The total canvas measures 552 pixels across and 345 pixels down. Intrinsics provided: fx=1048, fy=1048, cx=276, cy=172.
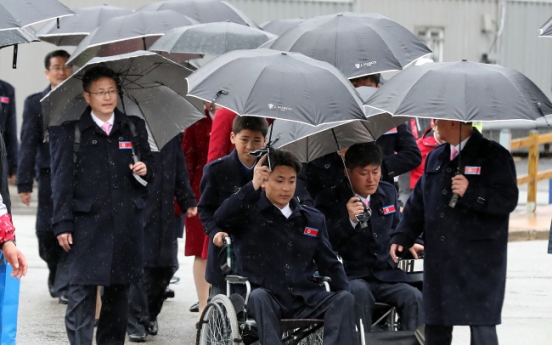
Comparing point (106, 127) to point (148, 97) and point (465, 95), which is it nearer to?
point (148, 97)

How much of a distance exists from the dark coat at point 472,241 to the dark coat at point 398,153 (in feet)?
5.01

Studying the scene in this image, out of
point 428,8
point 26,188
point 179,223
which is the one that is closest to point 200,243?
point 179,223

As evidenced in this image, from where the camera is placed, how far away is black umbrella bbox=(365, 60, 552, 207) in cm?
569

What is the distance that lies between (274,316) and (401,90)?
1.48 m

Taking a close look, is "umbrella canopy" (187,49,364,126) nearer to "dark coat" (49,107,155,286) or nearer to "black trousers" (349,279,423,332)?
"dark coat" (49,107,155,286)

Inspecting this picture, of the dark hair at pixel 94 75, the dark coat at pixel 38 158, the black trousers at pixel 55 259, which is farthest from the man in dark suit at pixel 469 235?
the dark coat at pixel 38 158

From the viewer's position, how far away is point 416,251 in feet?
22.6

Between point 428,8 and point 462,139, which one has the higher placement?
point 428,8

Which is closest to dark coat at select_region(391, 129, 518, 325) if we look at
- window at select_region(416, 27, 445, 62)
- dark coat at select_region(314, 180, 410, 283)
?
dark coat at select_region(314, 180, 410, 283)

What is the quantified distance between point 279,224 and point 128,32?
10.9 ft

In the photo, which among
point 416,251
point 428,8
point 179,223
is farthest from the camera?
point 428,8

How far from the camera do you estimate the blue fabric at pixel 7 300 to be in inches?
221

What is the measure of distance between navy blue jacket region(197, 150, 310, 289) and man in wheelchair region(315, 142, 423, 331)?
0.96 ft

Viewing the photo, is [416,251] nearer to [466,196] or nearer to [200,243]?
[466,196]
